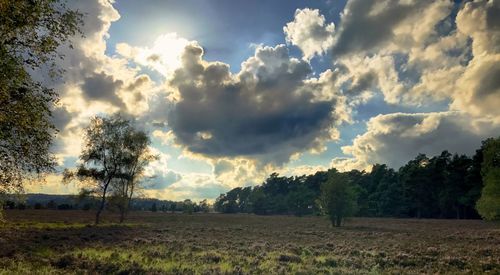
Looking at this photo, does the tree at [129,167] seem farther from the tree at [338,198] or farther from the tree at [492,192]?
the tree at [492,192]

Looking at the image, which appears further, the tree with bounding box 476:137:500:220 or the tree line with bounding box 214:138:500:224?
the tree line with bounding box 214:138:500:224

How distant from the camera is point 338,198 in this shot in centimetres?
7056

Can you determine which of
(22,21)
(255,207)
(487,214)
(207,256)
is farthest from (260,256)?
(255,207)

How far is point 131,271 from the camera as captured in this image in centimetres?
1686

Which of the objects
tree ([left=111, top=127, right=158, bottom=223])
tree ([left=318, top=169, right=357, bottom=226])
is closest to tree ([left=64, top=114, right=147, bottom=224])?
tree ([left=111, top=127, right=158, bottom=223])

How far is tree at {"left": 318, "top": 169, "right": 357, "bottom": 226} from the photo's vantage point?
230 ft

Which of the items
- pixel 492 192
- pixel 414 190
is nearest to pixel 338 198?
pixel 492 192

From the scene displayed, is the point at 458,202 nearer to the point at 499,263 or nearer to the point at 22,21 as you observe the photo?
the point at 499,263

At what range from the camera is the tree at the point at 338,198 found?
230 feet

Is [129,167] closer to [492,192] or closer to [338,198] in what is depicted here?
[338,198]

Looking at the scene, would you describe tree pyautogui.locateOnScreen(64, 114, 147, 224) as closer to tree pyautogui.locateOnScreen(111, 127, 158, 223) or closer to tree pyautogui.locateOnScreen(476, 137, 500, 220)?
tree pyautogui.locateOnScreen(111, 127, 158, 223)

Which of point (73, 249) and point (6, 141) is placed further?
point (73, 249)

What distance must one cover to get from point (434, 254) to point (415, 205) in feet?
347

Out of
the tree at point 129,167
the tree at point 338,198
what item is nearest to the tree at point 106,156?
the tree at point 129,167
